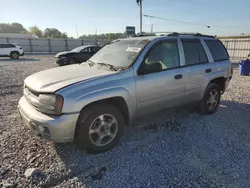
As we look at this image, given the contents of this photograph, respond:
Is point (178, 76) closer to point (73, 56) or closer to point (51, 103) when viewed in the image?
A: point (51, 103)

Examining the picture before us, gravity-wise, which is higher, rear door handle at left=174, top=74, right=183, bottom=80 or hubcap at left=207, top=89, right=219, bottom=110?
rear door handle at left=174, top=74, right=183, bottom=80

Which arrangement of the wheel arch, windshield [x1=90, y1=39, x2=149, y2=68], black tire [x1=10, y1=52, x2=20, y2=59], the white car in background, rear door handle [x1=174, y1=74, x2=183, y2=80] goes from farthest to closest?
black tire [x1=10, y1=52, x2=20, y2=59] → the white car in background → rear door handle [x1=174, y1=74, x2=183, y2=80] → windshield [x1=90, y1=39, x2=149, y2=68] → the wheel arch

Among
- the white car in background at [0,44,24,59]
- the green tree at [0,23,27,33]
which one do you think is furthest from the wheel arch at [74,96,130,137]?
the green tree at [0,23,27,33]

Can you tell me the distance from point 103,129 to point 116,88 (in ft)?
2.20

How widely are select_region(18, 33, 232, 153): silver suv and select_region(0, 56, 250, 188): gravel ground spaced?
368mm

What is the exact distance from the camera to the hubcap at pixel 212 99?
15.1 feet

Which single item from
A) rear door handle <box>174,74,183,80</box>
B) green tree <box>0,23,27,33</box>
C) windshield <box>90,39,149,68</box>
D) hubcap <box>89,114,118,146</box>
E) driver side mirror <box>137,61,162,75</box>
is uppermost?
green tree <box>0,23,27,33</box>

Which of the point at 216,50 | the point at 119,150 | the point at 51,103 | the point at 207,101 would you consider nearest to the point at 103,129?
the point at 119,150

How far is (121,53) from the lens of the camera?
3.66m

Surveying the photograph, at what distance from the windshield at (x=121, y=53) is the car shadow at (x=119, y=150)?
109cm

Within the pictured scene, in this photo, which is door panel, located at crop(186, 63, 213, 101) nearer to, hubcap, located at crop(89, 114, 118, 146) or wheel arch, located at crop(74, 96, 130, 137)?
wheel arch, located at crop(74, 96, 130, 137)

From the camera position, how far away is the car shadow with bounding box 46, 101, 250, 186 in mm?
2613

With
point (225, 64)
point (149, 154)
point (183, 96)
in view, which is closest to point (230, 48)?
point (225, 64)

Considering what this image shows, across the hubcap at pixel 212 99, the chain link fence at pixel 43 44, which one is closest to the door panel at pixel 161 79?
the hubcap at pixel 212 99
